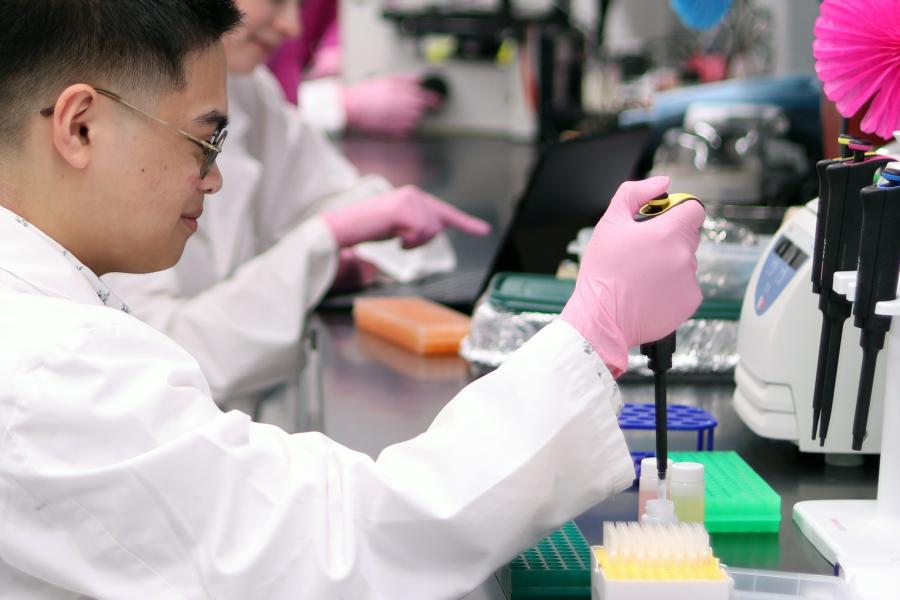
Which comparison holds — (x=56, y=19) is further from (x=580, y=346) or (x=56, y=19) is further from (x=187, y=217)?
(x=580, y=346)

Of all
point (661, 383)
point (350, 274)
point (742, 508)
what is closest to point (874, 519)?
point (742, 508)

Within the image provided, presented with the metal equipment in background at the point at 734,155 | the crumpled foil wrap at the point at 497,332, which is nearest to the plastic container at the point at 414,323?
the crumpled foil wrap at the point at 497,332

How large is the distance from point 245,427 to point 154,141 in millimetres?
275

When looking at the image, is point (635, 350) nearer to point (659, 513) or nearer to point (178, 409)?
point (659, 513)

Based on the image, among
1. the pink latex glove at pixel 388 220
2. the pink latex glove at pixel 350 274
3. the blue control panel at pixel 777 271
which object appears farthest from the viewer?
the pink latex glove at pixel 350 274

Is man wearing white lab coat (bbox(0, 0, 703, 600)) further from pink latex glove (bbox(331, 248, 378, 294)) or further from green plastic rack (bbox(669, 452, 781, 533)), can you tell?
pink latex glove (bbox(331, 248, 378, 294))

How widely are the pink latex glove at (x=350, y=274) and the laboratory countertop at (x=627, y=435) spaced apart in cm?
16

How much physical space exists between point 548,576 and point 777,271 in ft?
1.44

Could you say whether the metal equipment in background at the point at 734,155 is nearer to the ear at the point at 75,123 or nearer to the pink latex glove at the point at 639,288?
the pink latex glove at the point at 639,288

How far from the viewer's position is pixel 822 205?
2.95 feet

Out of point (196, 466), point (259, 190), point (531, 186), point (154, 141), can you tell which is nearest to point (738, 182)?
point (531, 186)

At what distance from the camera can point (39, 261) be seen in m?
0.89

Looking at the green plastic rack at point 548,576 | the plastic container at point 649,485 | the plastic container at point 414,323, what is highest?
the plastic container at point 649,485

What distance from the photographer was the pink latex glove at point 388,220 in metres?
1.78
